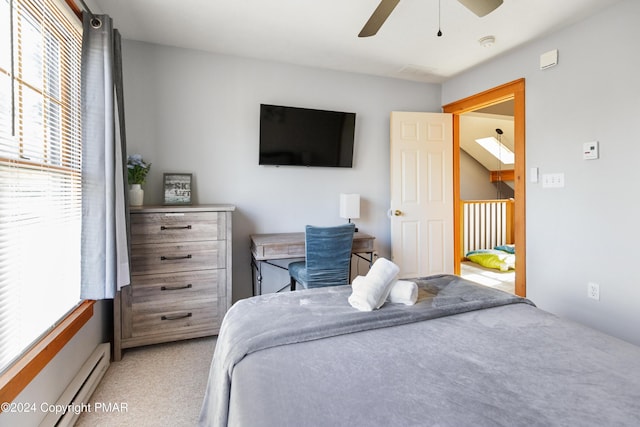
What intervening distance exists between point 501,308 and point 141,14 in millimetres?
3105

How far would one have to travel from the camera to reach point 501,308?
148cm

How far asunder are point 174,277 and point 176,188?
85 centimetres

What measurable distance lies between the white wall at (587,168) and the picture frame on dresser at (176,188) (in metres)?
3.15

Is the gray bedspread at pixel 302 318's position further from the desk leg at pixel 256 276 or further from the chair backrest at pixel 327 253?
the desk leg at pixel 256 276

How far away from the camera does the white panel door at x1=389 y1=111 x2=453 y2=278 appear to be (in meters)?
3.46

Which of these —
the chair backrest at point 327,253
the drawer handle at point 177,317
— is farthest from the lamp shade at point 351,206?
the drawer handle at point 177,317

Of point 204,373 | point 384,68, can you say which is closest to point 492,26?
point 384,68

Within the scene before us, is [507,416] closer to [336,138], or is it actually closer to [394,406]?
[394,406]

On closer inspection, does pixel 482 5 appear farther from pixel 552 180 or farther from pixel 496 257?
pixel 496 257

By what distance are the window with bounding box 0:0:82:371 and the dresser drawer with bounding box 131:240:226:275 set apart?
1.50ft

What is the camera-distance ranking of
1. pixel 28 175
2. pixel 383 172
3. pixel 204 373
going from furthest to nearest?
pixel 383 172, pixel 204 373, pixel 28 175

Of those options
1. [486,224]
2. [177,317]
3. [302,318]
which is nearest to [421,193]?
[486,224]

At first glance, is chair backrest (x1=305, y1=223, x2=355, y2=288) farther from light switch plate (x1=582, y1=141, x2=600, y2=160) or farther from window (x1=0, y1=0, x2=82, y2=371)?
light switch plate (x1=582, y1=141, x2=600, y2=160)

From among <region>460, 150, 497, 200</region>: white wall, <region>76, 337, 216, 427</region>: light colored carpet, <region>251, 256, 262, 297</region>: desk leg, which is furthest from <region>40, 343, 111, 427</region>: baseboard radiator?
<region>460, 150, 497, 200</region>: white wall
